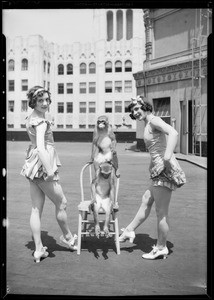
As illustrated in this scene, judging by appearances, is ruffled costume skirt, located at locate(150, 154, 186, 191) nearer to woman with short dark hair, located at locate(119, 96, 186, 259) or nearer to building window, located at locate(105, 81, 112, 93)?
woman with short dark hair, located at locate(119, 96, 186, 259)

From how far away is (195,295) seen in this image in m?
3.04

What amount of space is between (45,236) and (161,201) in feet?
5.63

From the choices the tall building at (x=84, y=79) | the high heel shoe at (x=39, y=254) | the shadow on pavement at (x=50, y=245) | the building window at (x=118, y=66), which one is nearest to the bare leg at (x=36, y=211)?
the high heel shoe at (x=39, y=254)

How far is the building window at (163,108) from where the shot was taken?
834 inches

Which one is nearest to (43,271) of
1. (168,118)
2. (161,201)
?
(161,201)

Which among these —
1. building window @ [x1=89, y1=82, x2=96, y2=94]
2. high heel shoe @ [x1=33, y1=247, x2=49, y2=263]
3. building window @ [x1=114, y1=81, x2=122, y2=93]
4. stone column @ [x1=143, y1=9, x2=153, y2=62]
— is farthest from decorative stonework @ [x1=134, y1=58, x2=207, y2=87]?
building window @ [x1=89, y1=82, x2=96, y2=94]

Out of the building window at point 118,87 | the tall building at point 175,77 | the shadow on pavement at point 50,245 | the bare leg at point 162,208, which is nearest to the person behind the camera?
A: the bare leg at point 162,208

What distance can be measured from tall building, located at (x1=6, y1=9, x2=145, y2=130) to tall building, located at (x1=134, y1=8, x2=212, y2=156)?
24.1 meters

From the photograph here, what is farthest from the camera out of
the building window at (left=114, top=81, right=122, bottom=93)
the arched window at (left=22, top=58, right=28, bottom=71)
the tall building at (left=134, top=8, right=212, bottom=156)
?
the building window at (left=114, top=81, right=122, bottom=93)

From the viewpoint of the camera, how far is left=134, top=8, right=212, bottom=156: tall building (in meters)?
17.2

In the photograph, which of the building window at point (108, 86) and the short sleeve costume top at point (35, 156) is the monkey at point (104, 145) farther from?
the building window at point (108, 86)
